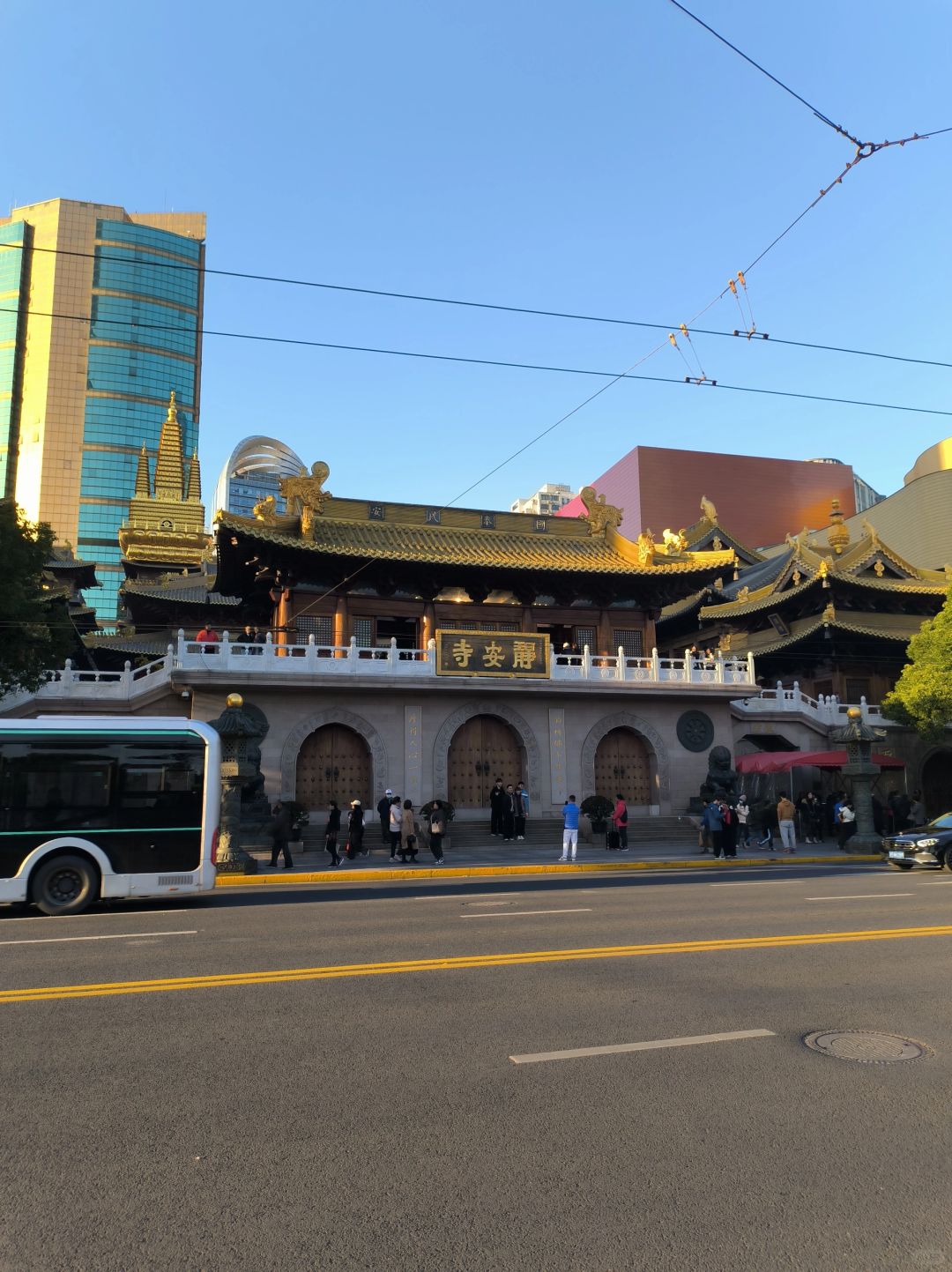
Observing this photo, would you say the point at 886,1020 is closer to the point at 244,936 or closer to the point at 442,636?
the point at 244,936

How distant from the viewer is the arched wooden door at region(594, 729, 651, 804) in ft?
94.6

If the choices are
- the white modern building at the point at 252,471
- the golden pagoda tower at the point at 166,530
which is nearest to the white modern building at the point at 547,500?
the white modern building at the point at 252,471

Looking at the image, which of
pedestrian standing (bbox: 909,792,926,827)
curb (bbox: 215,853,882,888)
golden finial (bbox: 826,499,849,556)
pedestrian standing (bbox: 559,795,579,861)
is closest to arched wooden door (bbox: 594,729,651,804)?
curb (bbox: 215,853,882,888)

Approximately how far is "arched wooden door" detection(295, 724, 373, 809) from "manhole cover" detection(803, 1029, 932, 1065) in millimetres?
21329

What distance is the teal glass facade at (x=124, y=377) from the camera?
10081 cm

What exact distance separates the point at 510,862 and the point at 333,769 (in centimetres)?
810

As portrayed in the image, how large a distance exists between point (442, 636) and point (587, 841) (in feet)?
24.0

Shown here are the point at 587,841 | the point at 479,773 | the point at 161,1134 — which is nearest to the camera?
the point at 161,1134

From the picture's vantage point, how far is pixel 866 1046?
214 inches

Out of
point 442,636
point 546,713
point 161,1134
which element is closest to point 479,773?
point 546,713

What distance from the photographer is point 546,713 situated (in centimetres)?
2825

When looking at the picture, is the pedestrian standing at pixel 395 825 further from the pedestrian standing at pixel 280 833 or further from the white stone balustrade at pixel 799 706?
the white stone balustrade at pixel 799 706

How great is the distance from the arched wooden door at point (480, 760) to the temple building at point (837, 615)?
565 inches

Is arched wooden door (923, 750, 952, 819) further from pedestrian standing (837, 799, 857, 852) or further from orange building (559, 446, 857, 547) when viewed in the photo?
orange building (559, 446, 857, 547)
